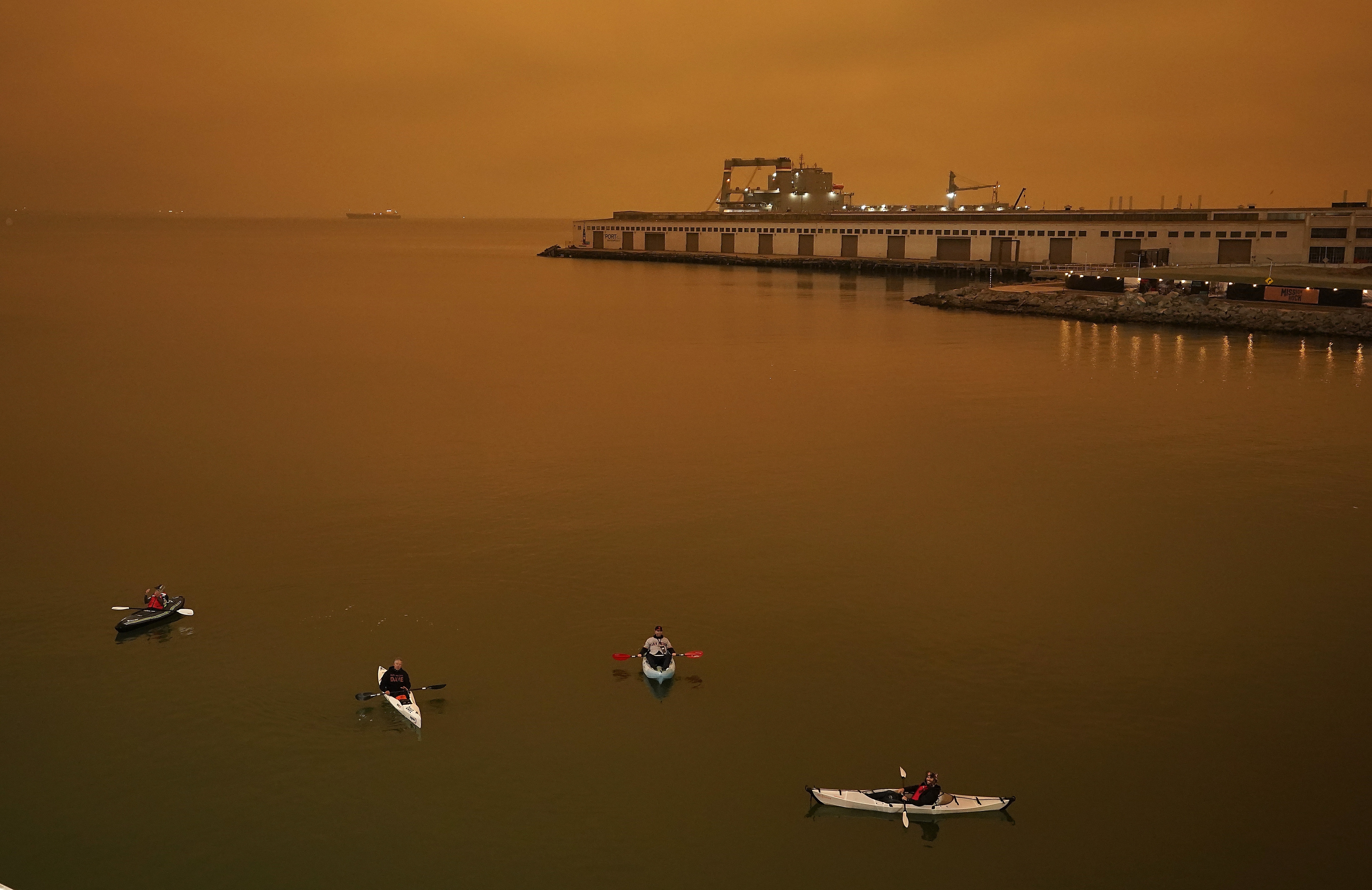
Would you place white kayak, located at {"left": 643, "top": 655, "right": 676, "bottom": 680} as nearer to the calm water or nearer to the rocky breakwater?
the calm water

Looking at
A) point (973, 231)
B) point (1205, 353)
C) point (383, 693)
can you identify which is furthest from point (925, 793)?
point (973, 231)

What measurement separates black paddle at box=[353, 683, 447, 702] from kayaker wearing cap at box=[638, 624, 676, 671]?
92.8 inches

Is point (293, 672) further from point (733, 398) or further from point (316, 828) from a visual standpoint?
point (733, 398)

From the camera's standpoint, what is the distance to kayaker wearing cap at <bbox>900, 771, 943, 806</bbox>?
9.95 meters

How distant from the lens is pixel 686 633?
14.0 m

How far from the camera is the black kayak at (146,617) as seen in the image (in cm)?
1366

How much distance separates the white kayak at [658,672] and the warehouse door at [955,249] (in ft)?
232

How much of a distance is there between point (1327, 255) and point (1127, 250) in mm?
11064

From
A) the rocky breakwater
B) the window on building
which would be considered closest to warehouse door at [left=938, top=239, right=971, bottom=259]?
the rocky breakwater

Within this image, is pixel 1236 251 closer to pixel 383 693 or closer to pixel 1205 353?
pixel 1205 353

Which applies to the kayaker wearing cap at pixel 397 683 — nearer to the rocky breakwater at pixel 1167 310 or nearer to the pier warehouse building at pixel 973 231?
the rocky breakwater at pixel 1167 310

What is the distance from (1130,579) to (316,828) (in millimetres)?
11949

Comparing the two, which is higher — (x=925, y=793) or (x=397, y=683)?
(x=397, y=683)

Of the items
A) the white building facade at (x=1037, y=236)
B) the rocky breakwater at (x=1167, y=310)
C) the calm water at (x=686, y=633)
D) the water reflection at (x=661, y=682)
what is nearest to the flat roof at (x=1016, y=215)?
the white building facade at (x=1037, y=236)
